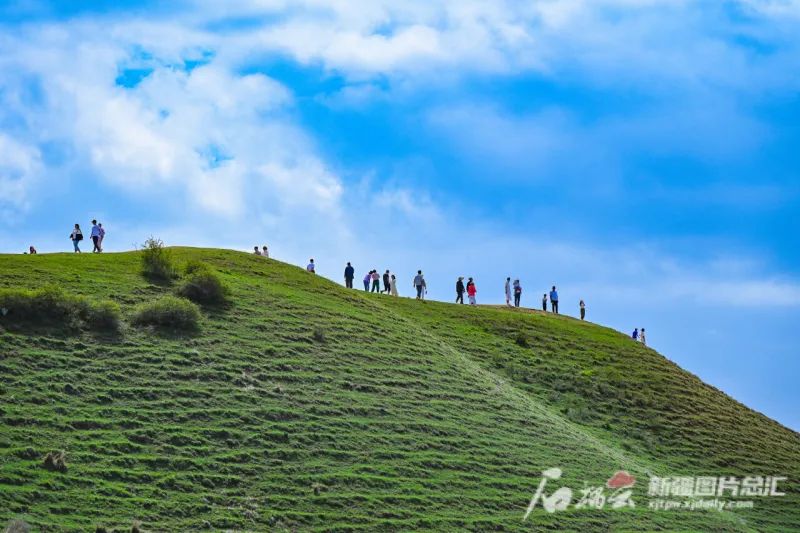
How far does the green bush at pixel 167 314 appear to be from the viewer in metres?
39.8

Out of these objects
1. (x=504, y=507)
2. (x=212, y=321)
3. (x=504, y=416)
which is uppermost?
(x=212, y=321)

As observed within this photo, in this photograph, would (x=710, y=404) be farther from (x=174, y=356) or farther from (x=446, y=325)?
(x=174, y=356)

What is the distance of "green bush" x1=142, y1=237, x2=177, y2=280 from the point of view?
46531 mm

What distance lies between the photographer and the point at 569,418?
47.5m

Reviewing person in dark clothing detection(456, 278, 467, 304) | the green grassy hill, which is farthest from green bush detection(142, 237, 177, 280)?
person in dark clothing detection(456, 278, 467, 304)

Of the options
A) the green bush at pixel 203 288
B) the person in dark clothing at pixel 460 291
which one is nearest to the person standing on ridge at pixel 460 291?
the person in dark clothing at pixel 460 291

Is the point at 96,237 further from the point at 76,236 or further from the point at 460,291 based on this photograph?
the point at 460,291

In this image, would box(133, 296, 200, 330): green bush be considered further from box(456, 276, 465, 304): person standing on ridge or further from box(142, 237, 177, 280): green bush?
box(456, 276, 465, 304): person standing on ridge

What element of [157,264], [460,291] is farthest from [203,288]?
[460,291]

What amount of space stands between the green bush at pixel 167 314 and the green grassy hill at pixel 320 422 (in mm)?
800

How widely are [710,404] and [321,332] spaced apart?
24672 mm

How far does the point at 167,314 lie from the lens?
40.0 meters

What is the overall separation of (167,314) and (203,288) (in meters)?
4.44

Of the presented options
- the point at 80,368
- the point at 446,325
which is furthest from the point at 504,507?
the point at 446,325
